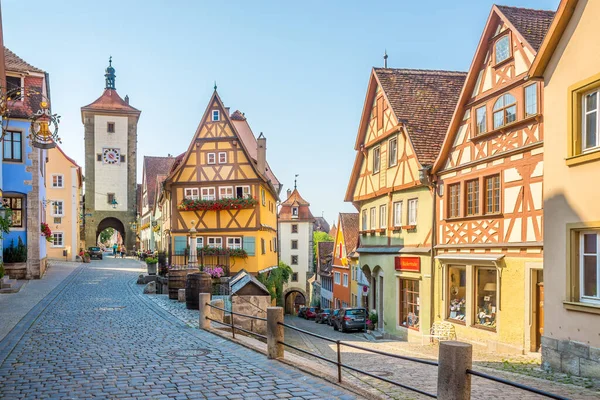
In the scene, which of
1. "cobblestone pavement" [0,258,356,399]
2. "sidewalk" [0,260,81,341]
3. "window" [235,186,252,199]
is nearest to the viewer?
"cobblestone pavement" [0,258,356,399]

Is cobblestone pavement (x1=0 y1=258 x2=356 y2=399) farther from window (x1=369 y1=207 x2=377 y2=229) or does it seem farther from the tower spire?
the tower spire

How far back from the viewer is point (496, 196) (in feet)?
54.9

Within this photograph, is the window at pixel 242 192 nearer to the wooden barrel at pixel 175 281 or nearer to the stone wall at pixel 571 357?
the wooden barrel at pixel 175 281

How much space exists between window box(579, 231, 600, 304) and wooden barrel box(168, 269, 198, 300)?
15611 mm

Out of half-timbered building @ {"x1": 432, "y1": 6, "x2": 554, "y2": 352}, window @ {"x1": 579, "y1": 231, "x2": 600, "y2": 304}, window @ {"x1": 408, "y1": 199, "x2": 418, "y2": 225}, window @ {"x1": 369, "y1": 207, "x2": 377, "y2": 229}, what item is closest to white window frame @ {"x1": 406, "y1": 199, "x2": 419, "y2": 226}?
window @ {"x1": 408, "y1": 199, "x2": 418, "y2": 225}

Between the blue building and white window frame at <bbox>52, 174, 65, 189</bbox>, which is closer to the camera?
the blue building

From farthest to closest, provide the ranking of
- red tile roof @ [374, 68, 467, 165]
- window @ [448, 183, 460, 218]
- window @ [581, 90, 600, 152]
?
red tile roof @ [374, 68, 467, 165] → window @ [448, 183, 460, 218] → window @ [581, 90, 600, 152]

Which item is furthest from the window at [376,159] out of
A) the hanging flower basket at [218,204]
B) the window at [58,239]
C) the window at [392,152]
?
the window at [58,239]

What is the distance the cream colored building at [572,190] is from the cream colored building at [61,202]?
41560 millimetres

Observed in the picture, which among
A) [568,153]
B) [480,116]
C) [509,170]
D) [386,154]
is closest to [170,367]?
[568,153]

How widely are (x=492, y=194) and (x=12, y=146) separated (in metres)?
21.5

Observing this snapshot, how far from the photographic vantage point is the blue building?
84.7 ft

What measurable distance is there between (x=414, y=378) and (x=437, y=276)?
8709mm

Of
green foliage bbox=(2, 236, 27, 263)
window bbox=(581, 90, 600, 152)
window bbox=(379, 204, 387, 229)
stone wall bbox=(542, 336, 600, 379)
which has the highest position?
window bbox=(581, 90, 600, 152)
